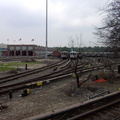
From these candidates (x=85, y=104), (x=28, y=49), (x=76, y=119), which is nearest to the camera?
(x=76, y=119)

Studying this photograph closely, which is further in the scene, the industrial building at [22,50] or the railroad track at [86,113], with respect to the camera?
the industrial building at [22,50]

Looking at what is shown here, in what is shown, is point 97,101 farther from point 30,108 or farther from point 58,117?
point 30,108

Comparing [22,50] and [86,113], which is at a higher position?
[22,50]

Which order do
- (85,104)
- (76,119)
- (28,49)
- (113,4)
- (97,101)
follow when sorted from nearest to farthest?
(76,119), (85,104), (97,101), (113,4), (28,49)

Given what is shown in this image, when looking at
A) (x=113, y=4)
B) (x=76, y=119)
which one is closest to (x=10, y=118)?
(x=76, y=119)

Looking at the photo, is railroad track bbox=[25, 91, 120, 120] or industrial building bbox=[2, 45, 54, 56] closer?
railroad track bbox=[25, 91, 120, 120]

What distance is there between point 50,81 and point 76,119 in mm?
7128

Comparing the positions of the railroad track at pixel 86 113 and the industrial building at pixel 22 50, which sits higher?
the industrial building at pixel 22 50

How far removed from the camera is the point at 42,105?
6.93 metres

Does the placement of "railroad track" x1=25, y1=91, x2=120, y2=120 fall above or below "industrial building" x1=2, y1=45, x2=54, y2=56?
below

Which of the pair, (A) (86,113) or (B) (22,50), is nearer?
(A) (86,113)

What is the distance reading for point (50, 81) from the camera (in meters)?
12.2

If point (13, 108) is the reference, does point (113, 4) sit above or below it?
above

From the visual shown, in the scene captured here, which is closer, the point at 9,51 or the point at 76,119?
the point at 76,119
